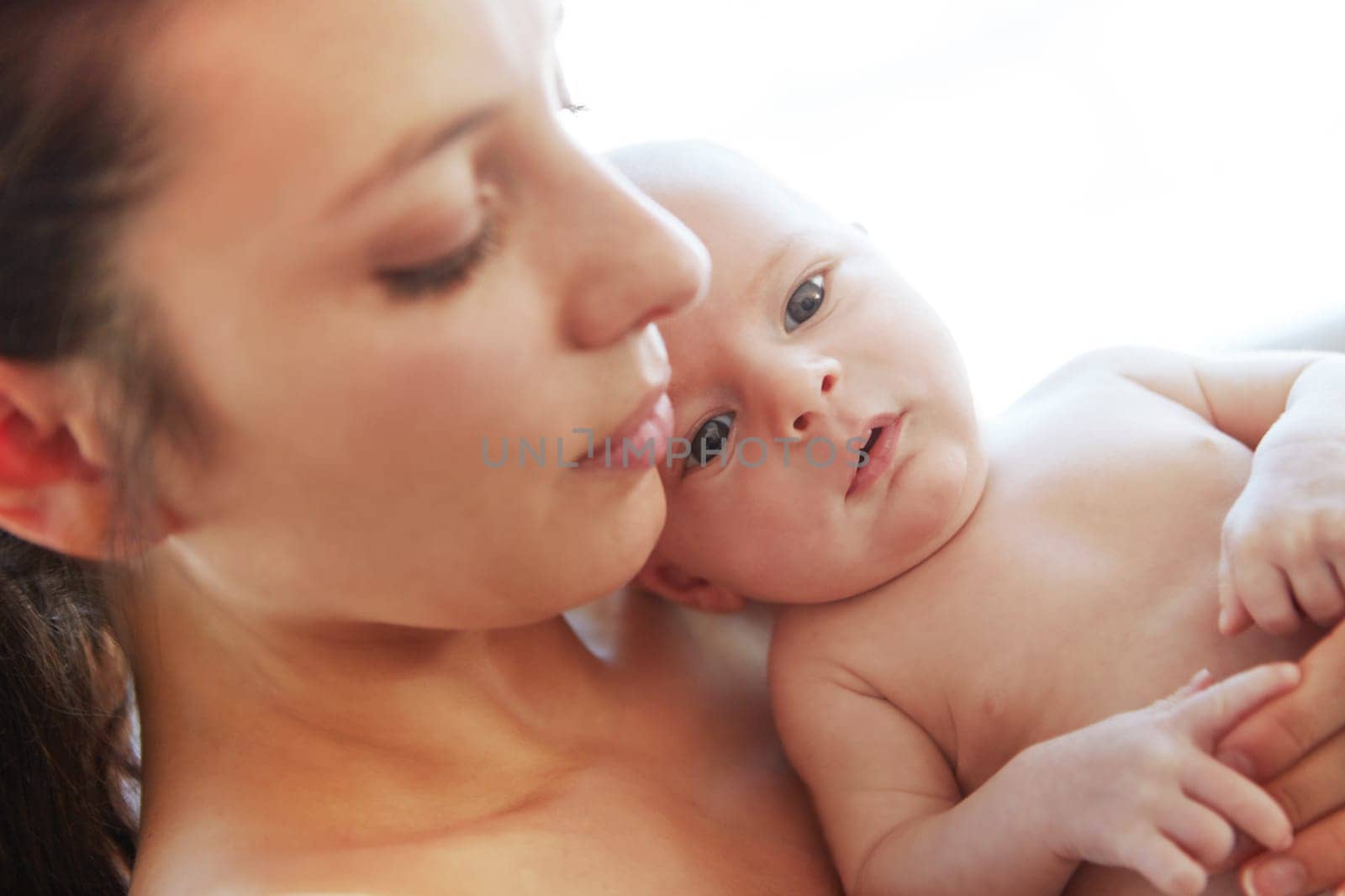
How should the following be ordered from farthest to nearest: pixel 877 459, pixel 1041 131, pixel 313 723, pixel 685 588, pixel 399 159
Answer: pixel 1041 131 < pixel 685 588 < pixel 877 459 < pixel 313 723 < pixel 399 159

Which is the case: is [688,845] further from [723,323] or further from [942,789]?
[723,323]

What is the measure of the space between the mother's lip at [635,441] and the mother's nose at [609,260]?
0.07m

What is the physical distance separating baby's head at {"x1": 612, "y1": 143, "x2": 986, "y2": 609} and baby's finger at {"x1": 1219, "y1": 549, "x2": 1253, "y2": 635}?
0.24 meters

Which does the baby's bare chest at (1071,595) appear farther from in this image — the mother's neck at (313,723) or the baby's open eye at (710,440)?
the mother's neck at (313,723)

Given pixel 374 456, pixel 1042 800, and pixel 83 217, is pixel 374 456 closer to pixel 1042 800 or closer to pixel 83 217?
pixel 83 217

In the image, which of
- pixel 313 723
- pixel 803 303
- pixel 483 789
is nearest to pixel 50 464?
pixel 313 723

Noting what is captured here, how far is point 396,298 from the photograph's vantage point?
738 millimetres

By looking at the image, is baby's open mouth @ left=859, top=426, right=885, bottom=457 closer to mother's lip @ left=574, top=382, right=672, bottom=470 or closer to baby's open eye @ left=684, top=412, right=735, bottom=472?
baby's open eye @ left=684, top=412, right=735, bottom=472

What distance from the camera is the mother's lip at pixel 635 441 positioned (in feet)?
2.79

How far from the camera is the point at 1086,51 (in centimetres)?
167

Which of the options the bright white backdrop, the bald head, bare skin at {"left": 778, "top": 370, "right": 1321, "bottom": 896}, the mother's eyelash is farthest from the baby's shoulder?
the bright white backdrop

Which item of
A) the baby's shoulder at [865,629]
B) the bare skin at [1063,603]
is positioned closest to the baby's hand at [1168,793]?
the bare skin at [1063,603]

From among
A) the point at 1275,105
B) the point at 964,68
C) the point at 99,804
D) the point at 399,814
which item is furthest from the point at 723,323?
the point at 1275,105

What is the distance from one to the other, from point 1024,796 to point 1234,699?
0.16 meters
